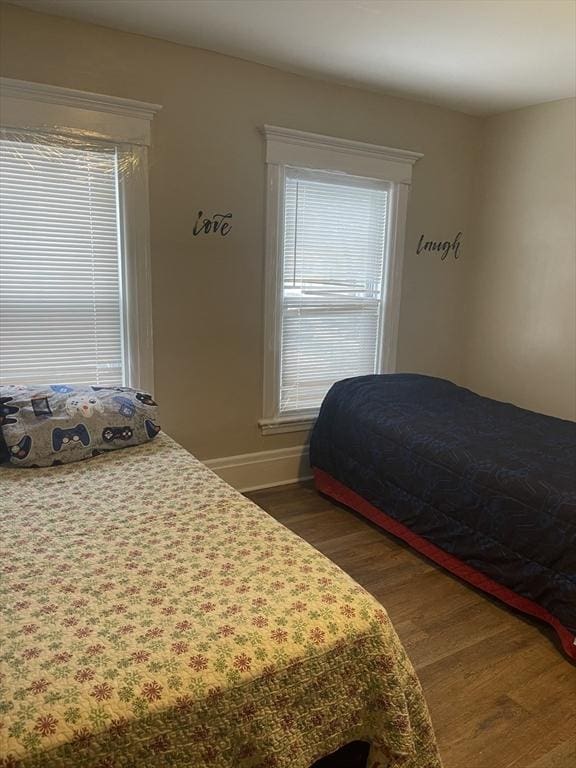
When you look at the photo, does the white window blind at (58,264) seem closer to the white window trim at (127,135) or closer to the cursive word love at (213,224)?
the white window trim at (127,135)

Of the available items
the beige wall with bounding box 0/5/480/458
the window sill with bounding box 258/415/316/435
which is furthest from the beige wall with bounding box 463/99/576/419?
the window sill with bounding box 258/415/316/435

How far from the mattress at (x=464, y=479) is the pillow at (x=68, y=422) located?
121cm

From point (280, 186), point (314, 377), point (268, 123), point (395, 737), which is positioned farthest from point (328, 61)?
point (395, 737)

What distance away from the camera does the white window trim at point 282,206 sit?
3098 mm

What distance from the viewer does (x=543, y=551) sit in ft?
6.82

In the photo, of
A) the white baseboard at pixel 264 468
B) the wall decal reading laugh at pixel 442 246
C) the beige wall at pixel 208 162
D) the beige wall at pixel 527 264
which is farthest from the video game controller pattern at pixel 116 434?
the beige wall at pixel 527 264

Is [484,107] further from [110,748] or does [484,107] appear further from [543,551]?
[110,748]

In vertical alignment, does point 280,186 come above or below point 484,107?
below

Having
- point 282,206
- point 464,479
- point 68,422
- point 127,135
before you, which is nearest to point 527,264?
point 282,206

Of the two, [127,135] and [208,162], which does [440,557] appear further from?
[127,135]

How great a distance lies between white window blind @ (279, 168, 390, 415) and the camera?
10.8ft

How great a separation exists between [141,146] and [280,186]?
808 millimetres

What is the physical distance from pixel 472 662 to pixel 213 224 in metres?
2.39

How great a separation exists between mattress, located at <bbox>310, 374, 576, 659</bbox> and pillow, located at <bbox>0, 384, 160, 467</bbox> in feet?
3.98
